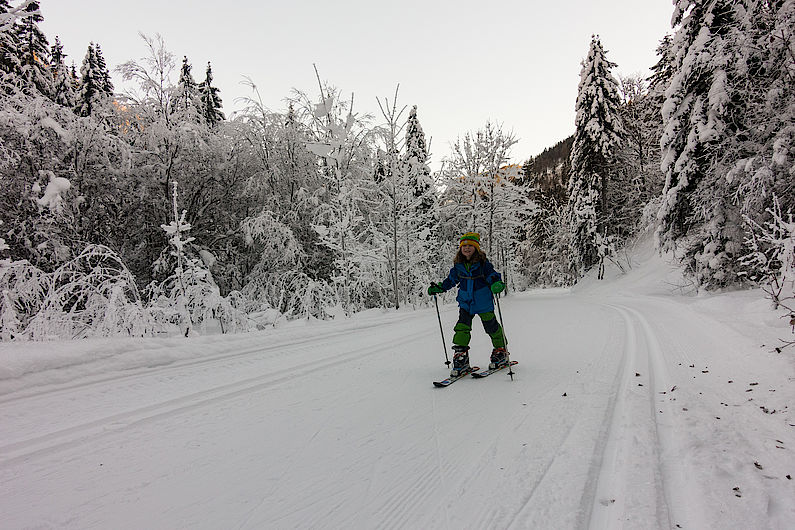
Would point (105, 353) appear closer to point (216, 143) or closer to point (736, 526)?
point (736, 526)

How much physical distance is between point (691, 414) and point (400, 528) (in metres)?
2.72

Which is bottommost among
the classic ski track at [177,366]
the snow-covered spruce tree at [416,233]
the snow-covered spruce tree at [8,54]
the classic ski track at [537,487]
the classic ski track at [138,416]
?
the classic ski track at [537,487]

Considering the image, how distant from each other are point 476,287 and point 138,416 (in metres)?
3.92

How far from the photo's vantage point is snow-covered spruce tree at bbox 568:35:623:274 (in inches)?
1053

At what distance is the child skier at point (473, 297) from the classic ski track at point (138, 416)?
1.86 metres

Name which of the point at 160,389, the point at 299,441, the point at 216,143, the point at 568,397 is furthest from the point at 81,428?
the point at 216,143

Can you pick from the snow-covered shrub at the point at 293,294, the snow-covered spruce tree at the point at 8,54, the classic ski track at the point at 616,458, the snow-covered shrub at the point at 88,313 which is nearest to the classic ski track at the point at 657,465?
the classic ski track at the point at 616,458

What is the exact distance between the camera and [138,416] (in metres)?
3.57

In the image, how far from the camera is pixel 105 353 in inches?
201

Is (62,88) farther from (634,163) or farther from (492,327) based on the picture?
(634,163)

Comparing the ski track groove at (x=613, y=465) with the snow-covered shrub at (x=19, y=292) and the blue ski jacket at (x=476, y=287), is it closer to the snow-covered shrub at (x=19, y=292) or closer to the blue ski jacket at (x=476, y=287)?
the blue ski jacket at (x=476, y=287)

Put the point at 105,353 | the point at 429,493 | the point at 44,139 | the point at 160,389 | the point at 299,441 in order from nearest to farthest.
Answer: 1. the point at 429,493
2. the point at 299,441
3. the point at 160,389
4. the point at 105,353
5. the point at 44,139

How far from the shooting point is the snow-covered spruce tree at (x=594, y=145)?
26.7 meters

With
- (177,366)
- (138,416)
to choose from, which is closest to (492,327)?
(138,416)
